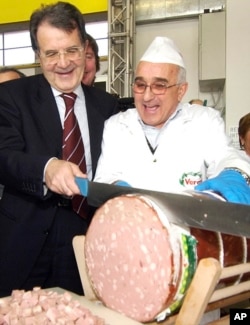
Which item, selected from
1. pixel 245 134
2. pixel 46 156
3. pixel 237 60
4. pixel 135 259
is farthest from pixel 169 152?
pixel 237 60

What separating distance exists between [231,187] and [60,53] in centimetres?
73

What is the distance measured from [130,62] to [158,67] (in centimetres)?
386

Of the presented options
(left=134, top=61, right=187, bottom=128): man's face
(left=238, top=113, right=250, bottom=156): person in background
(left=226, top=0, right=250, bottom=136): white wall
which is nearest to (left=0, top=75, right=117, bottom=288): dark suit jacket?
(left=134, top=61, right=187, bottom=128): man's face

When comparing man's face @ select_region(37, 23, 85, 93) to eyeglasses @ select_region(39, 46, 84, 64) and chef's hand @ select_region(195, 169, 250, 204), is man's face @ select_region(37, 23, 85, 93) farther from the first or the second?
chef's hand @ select_region(195, 169, 250, 204)

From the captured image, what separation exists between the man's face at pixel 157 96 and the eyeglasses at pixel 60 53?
0.22 metres

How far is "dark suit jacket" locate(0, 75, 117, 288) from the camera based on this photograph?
4.52 ft

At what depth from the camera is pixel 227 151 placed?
4.27 feet

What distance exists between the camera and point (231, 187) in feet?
3.24

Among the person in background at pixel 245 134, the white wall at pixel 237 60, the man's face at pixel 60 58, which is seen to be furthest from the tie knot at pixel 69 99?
the white wall at pixel 237 60

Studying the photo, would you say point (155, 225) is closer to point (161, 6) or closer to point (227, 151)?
point (227, 151)

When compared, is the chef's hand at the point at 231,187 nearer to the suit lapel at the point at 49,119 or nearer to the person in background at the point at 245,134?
A: the suit lapel at the point at 49,119

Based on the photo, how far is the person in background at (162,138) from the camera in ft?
4.31

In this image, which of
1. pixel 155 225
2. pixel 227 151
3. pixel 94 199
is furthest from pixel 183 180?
pixel 155 225

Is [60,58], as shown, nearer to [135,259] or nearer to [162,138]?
[162,138]
